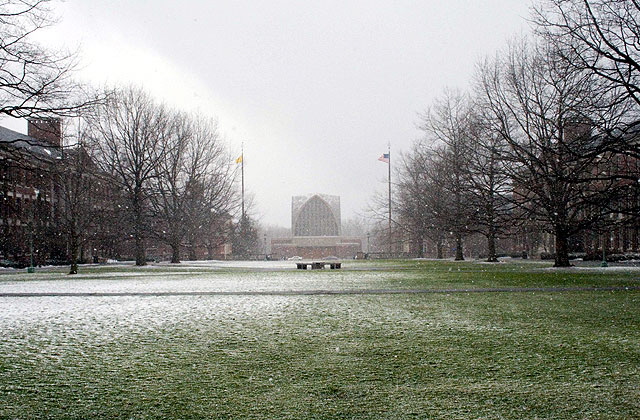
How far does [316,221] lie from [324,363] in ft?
399

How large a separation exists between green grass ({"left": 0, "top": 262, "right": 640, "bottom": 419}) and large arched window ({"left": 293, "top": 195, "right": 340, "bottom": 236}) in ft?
380

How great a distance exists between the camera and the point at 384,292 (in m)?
15.7

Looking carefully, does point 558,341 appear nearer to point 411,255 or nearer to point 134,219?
point 134,219

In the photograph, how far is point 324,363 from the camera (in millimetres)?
6695

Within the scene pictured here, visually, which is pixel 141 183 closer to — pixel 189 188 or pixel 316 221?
pixel 189 188

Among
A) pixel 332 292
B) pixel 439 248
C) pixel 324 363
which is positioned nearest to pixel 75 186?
pixel 332 292

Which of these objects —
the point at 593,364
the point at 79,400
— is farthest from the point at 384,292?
the point at 79,400

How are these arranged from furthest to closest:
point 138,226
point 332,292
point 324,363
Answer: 1. point 138,226
2. point 332,292
3. point 324,363

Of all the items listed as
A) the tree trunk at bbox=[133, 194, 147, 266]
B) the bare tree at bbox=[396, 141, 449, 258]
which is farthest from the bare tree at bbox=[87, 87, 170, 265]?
the bare tree at bbox=[396, 141, 449, 258]

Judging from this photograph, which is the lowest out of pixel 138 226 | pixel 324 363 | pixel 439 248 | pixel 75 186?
pixel 324 363

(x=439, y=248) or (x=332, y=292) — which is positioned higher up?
(x=439, y=248)

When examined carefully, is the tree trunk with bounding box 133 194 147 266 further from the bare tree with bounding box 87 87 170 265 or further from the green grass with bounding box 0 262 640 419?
the green grass with bounding box 0 262 640 419

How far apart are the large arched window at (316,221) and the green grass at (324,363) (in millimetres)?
115896

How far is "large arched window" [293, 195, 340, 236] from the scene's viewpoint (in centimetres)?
12788
